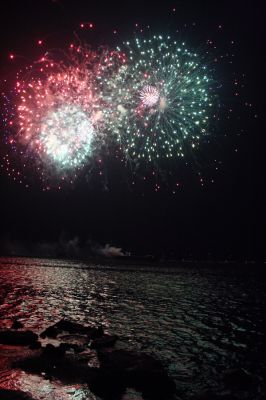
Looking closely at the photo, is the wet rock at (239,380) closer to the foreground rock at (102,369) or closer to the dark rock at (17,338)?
the foreground rock at (102,369)

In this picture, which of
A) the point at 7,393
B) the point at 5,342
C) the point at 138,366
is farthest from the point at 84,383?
the point at 5,342

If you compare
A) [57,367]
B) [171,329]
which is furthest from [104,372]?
[171,329]

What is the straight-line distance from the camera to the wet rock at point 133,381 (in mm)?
17469

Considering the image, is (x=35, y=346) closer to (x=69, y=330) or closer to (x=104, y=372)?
(x=69, y=330)

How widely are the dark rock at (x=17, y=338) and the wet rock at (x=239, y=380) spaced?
13.5m

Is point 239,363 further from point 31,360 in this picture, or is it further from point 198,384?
point 31,360

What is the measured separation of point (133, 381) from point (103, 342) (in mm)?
8467

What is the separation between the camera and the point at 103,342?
26.5 metres

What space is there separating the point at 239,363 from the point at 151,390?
993 cm

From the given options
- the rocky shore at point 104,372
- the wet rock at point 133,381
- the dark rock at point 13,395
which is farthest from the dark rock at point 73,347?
the dark rock at point 13,395

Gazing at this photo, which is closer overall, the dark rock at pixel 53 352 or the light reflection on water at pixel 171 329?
the light reflection on water at pixel 171 329

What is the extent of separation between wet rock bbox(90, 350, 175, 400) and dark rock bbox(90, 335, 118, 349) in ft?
20.6

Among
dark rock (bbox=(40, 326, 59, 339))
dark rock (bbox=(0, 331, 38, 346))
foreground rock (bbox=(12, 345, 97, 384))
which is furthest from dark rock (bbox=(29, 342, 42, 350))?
dark rock (bbox=(40, 326, 59, 339))

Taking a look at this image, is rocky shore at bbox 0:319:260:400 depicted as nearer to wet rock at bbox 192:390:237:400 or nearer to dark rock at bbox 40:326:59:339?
wet rock at bbox 192:390:237:400
